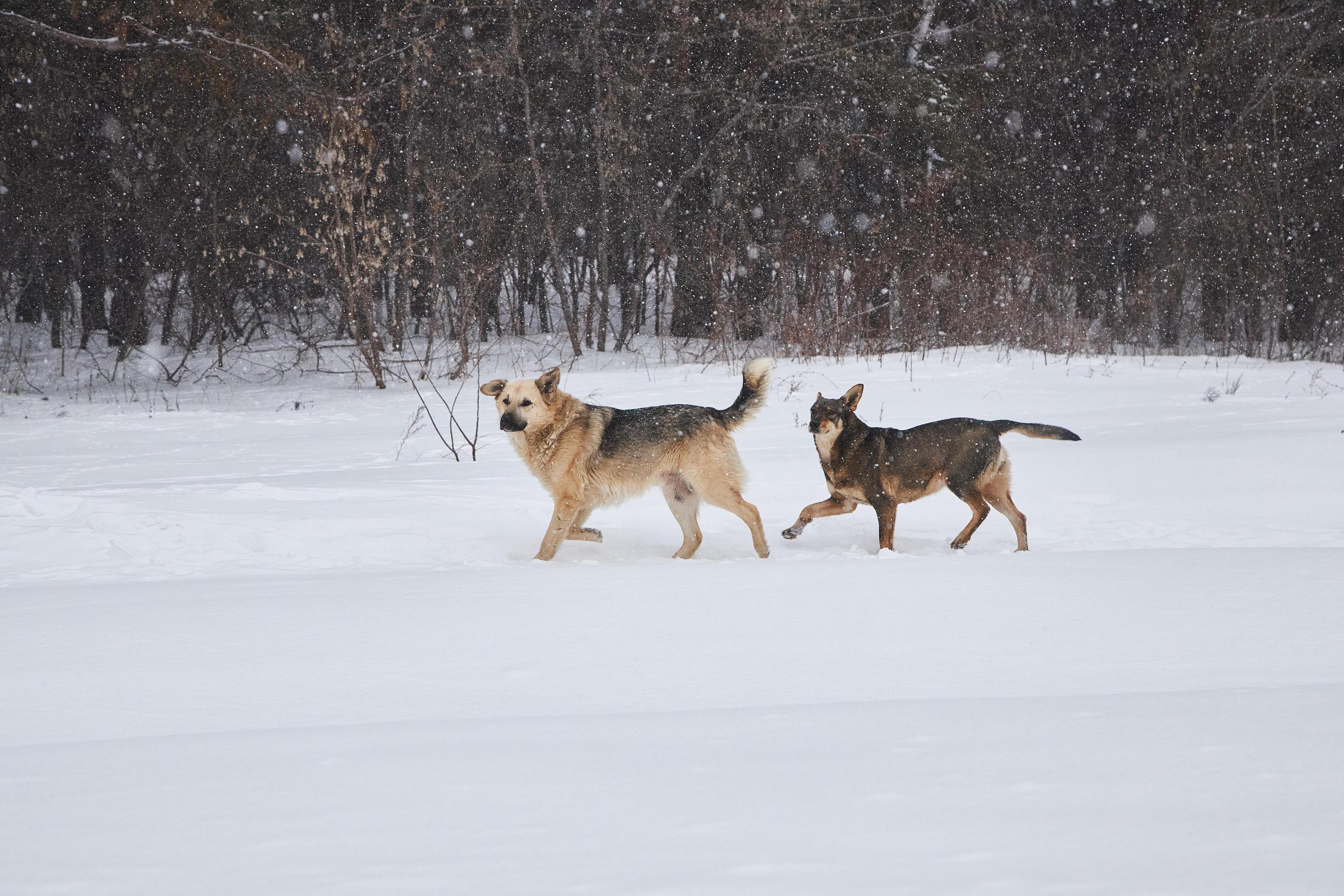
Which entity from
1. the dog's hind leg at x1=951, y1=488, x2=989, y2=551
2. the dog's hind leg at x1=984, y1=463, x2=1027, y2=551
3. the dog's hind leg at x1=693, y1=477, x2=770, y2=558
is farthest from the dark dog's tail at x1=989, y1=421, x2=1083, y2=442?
the dog's hind leg at x1=693, y1=477, x2=770, y2=558

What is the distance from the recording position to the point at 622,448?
617 cm

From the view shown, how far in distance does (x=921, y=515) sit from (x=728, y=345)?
9128 millimetres

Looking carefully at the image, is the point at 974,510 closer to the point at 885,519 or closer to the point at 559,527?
the point at 885,519

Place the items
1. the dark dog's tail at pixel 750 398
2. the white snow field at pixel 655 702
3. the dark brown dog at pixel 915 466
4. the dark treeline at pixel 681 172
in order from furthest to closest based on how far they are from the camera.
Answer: the dark treeline at pixel 681 172 < the dark brown dog at pixel 915 466 < the dark dog's tail at pixel 750 398 < the white snow field at pixel 655 702

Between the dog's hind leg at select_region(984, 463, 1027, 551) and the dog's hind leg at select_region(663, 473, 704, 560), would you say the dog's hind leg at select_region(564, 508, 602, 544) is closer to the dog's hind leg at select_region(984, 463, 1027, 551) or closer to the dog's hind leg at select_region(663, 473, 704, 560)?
the dog's hind leg at select_region(663, 473, 704, 560)

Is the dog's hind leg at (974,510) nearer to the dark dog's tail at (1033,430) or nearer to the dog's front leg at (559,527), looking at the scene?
the dark dog's tail at (1033,430)

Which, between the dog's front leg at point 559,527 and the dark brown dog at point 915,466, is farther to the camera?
the dark brown dog at point 915,466

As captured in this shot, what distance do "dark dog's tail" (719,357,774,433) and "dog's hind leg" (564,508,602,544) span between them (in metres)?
0.99

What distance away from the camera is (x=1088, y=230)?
23750 mm

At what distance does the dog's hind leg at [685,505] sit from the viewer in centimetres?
636

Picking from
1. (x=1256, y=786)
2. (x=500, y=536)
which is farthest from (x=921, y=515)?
(x=1256, y=786)

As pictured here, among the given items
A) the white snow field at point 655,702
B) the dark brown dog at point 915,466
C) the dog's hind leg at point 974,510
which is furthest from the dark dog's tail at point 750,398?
the dog's hind leg at point 974,510

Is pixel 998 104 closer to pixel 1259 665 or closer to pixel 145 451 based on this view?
pixel 145 451

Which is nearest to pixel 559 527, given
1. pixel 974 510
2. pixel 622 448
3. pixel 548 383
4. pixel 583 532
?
pixel 583 532
